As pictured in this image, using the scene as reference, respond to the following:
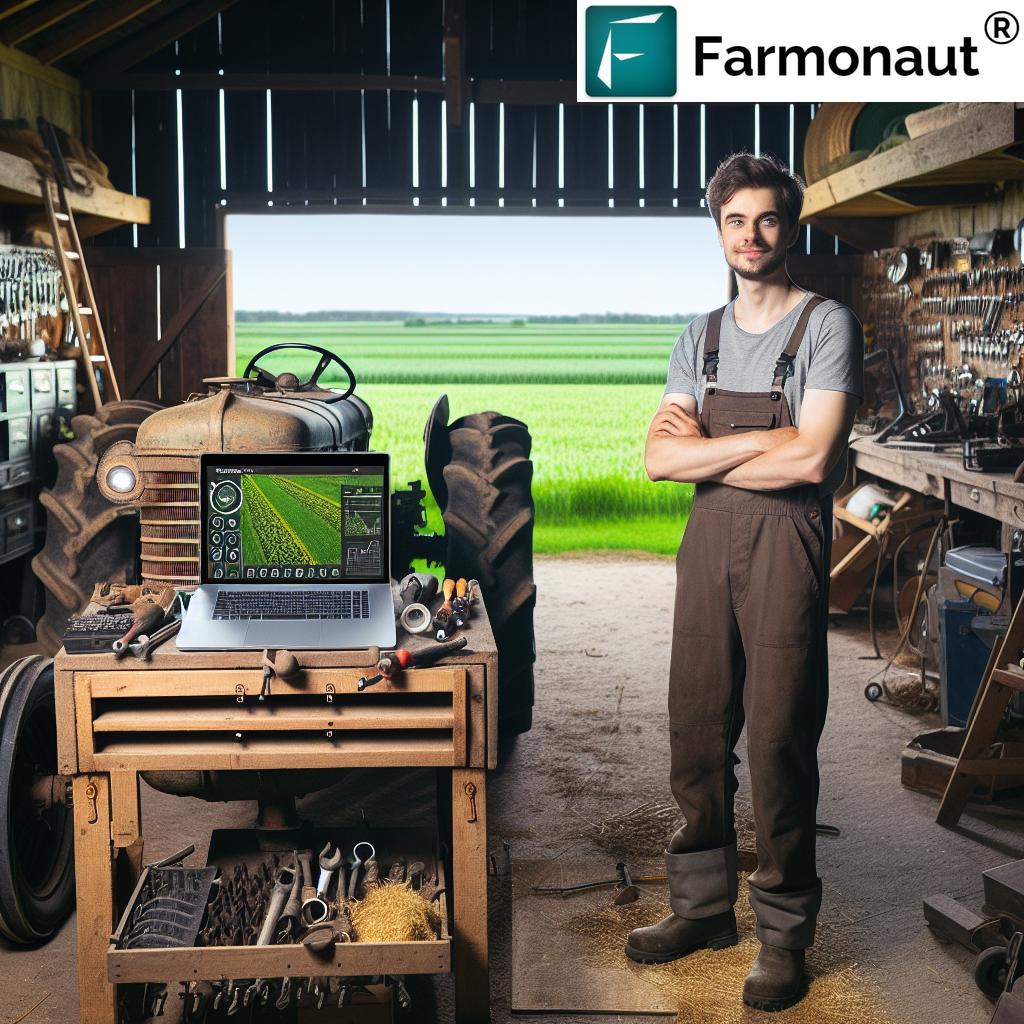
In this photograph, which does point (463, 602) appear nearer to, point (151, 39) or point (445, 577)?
point (445, 577)

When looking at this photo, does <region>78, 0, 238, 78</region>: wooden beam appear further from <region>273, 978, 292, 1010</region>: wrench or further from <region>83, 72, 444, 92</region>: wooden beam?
<region>273, 978, 292, 1010</region>: wrench

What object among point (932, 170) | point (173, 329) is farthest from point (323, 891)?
point (173, 329)

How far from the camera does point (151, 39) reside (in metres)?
9.02

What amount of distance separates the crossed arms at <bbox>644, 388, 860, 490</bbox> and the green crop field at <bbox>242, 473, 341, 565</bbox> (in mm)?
767

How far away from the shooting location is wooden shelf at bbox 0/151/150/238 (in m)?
6.27

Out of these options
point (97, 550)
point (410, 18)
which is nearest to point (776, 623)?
point (97, 550)

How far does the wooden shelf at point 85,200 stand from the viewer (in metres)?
6.27

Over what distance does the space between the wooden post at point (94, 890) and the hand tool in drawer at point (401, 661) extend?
59 centimetres

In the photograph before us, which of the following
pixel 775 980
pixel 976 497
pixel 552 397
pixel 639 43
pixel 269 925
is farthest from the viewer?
pixel 552 397

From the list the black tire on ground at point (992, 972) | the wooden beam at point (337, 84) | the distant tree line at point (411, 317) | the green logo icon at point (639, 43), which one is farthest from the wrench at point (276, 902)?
the distant tree line at point (411, 317)

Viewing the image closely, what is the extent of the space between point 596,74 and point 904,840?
4622mm

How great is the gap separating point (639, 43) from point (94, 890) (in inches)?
176

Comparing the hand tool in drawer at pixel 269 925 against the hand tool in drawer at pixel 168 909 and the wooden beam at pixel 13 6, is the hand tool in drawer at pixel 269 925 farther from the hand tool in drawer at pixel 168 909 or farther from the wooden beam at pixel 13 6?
the wooden beam at pixel 13 6

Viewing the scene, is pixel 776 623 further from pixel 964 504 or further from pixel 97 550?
pixel 97 550
